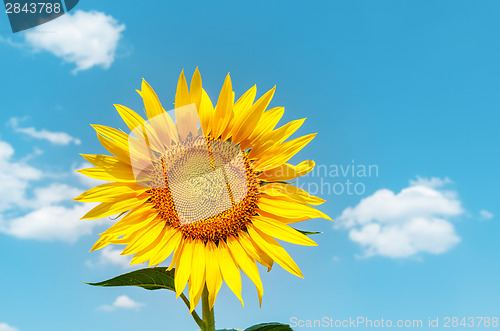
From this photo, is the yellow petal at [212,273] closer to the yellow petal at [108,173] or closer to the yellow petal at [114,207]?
the yellow petal at [114,207]

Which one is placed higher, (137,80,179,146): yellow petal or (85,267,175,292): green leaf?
(137,80,179,146): yellow petal

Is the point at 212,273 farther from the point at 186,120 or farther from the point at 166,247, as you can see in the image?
the point at 186,120

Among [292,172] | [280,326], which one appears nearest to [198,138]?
[292,172]

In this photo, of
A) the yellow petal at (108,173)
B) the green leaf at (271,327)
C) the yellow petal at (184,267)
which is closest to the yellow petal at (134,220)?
the yellow petal at (108,173)

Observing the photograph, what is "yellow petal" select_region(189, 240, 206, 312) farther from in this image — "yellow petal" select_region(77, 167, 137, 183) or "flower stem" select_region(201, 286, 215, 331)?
"yellow petal" select_region(77, 167, 137, 183)

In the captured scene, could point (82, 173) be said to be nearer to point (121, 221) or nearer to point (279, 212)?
point (121, 221)

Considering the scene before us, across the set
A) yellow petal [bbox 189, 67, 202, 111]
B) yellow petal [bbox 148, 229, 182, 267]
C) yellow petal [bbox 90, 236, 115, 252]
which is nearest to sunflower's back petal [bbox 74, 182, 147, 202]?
yellow petal [bbox 90, 236, 115, 252]

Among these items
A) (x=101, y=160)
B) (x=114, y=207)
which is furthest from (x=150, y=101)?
(x=114, y=207)
